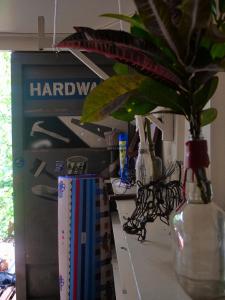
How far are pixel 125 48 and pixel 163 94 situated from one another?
9 centimetres

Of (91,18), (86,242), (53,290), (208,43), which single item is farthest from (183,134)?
(91,18)

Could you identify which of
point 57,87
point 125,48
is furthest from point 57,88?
point 125,48

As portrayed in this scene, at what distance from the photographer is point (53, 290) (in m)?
1.61

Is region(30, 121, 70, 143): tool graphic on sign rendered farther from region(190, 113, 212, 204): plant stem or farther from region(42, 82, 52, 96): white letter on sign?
region(190, 113, 212, 204): plant stem

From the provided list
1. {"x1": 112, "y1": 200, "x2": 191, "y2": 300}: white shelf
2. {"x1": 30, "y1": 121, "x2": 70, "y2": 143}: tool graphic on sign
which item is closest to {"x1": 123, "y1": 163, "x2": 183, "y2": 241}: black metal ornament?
{"x1": 112, "y1": 200, "x2": 191, "y2": 300}: white shelf

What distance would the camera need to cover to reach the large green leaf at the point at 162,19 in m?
0.44

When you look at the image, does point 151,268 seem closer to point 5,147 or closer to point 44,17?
point 44,17

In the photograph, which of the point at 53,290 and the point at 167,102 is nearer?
the point at 167,102

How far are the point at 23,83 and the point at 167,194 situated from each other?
38.4 inches

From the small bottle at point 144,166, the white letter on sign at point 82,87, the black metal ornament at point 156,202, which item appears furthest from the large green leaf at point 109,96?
the white letter on sign at point 82,87

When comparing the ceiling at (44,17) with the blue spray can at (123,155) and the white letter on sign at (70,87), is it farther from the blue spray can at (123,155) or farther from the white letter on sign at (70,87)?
the blue spray can at (123,155)

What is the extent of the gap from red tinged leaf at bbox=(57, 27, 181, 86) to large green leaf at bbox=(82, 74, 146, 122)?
0.03 meters

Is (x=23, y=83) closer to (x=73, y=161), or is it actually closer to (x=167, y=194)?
(x=73, y=161)

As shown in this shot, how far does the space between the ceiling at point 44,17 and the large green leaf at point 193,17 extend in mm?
1162
